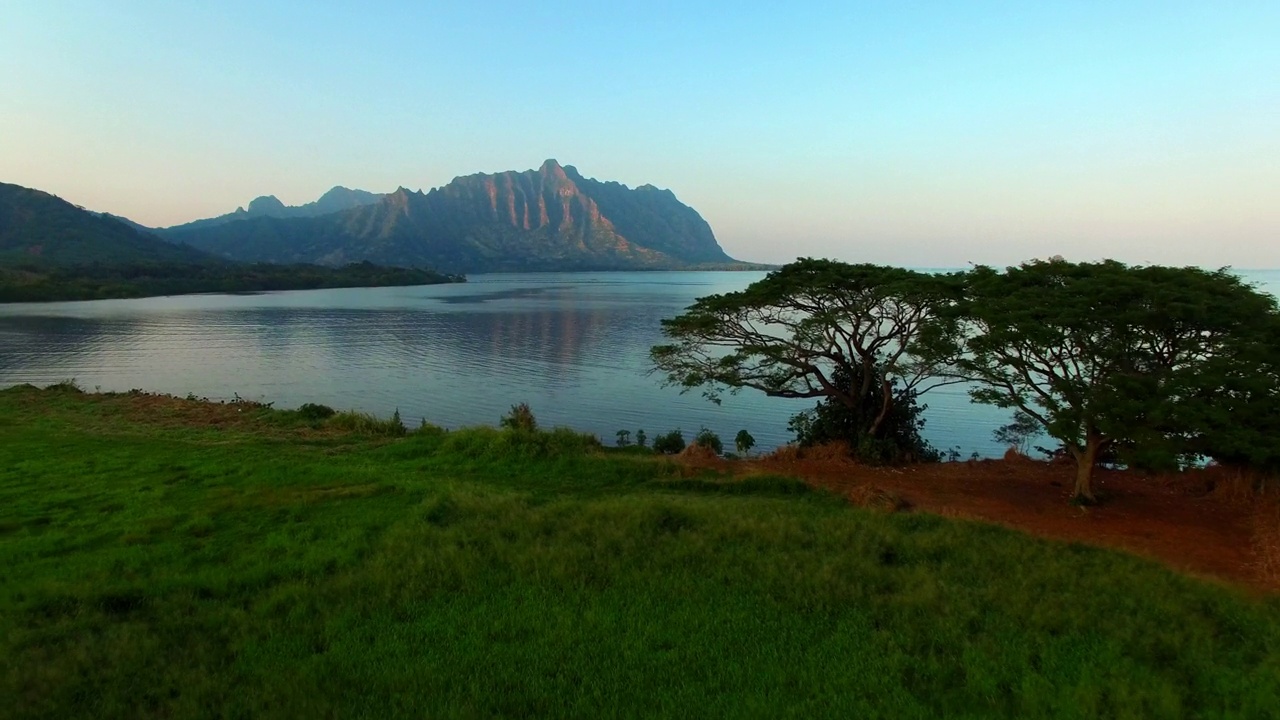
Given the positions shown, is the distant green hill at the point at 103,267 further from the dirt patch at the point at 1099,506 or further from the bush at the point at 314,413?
the dirt patch at the point at 1099,506

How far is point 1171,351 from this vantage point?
11.2 m

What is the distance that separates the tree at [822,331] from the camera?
53.3 feet

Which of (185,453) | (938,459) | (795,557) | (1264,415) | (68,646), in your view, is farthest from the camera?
(938,459)

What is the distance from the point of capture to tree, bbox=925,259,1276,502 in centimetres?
1025

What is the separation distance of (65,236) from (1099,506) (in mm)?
182162

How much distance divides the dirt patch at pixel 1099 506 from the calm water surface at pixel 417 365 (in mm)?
7408

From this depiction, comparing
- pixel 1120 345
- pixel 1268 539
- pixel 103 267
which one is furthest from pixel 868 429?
pixel 103 267

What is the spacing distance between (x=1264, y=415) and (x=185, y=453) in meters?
19.0

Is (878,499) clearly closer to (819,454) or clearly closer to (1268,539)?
(819,454)

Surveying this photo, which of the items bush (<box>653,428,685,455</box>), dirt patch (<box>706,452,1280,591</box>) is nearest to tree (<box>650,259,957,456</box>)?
bush (<box>653,428,685,455</box>)

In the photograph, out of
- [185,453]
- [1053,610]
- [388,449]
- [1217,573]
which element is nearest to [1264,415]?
[1217,573]

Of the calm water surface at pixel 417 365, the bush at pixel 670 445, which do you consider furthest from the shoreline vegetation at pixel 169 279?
the bush at pixel 670 445

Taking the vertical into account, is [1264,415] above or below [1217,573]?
above

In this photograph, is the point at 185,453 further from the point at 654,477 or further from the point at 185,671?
the point at 185,671
